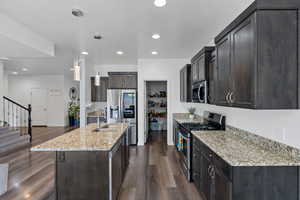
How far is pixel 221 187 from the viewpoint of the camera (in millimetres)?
1811

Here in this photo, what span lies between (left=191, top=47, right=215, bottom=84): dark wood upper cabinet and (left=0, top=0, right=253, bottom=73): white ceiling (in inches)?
A: 17.0

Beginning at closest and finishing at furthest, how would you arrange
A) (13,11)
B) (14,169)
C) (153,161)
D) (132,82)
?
1. (13,11)
2. (14,169)
3. (153,161)
4. (132,82)

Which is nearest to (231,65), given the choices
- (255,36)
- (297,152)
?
(255,36)

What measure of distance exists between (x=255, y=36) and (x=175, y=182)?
2.63m

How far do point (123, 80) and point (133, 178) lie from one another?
3.18 meters

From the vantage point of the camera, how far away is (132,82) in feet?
18.9

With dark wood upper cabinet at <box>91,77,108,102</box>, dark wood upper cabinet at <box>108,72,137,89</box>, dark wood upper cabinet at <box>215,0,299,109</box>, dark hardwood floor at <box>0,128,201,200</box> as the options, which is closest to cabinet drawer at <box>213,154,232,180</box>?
dark wood upper cabinet at <box>215,0,299,109</box>

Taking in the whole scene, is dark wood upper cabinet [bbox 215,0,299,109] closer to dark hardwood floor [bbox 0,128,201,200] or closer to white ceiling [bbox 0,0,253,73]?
white ceiling [bbox 0,0,253,73]

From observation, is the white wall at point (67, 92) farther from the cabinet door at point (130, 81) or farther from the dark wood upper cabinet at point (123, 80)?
the cabinet door at point (130, 81)

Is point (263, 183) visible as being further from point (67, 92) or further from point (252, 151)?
point (67, 92)

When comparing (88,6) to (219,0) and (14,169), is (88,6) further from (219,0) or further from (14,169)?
(14,169)

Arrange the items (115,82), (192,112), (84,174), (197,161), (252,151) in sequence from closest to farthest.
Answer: (252,151) < (84,174) < (197,161) < (192,112) < (115,82)

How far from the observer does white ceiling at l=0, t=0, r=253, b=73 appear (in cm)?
242

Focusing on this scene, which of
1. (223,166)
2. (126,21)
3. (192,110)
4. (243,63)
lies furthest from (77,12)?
(192,110)
